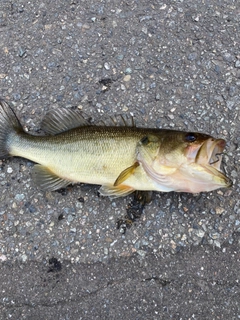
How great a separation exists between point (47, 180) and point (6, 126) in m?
0.67

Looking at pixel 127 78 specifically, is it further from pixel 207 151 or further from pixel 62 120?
pixel 207 151

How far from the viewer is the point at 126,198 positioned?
3.52 meters

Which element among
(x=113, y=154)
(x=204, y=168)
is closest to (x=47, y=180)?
(x=113, y=154)

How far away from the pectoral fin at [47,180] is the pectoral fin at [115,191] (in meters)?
0.36

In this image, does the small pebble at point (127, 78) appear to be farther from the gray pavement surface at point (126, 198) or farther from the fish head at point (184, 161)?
the fish head at point (184, 161)

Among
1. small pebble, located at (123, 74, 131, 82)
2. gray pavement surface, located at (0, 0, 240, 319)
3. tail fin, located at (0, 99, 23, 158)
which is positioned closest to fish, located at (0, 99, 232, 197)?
tail fin, located at (0, 99, 23, 158)

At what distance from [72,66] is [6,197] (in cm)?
154

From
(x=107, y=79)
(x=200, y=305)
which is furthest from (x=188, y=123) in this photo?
(x=200, y=305)

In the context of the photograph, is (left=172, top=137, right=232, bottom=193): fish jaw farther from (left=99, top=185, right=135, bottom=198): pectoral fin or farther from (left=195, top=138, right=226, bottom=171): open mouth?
(left=99, top=185, right=135, bottom=198): pectoral fin

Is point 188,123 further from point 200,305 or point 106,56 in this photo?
point 200,305

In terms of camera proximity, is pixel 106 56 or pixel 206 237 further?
pixel 106 56

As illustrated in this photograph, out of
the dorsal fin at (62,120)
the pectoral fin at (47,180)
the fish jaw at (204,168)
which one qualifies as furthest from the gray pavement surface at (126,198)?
the fish jaw at (204,168)

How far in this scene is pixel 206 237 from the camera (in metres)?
3.44

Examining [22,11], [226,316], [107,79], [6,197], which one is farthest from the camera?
[22,11]
